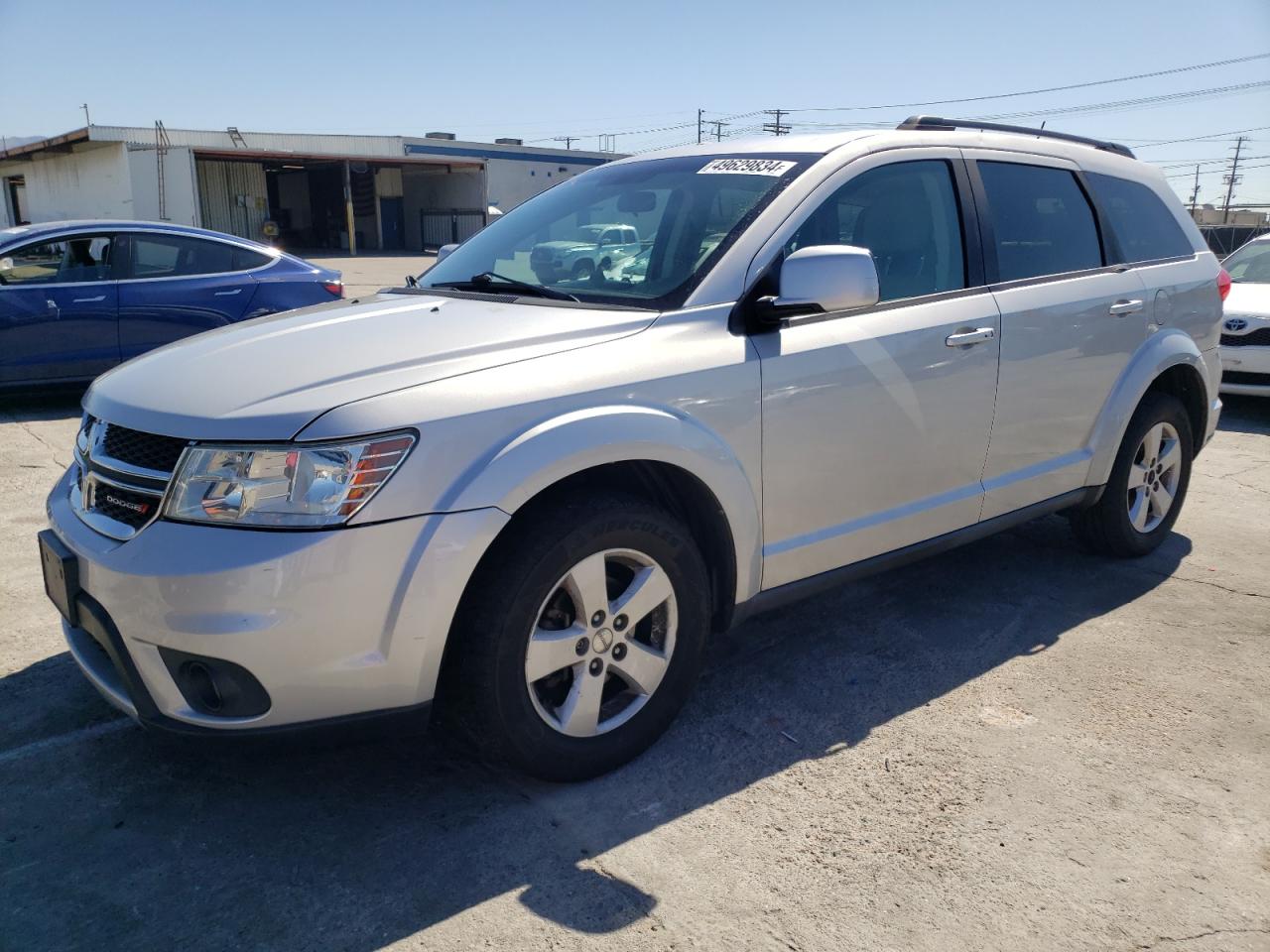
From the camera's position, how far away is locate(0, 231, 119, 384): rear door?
725 centimetres

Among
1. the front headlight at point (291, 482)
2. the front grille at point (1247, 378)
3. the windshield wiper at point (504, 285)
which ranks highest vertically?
the windshield wiper at point (504, 285)

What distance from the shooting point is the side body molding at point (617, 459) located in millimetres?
2453

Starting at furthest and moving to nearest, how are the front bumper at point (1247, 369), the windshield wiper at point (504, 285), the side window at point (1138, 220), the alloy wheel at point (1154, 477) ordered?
the front bumper at point (1247, 369) → the alloy wheel at point (1154, 477) → the side window at point (1138, 220) → the windshield wiper at point (504, 285)

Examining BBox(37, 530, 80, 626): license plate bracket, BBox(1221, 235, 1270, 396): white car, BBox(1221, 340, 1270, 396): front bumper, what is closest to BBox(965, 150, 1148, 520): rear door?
BBox(37, 530, 80, 626): license plate bracket

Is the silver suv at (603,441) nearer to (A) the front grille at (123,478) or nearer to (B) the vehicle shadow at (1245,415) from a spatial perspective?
(A) the front grille at (123,478)

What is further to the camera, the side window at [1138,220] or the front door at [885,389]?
the side window at [1138,220]

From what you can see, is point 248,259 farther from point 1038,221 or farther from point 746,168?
point 1038,221

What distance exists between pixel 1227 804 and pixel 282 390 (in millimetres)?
2755

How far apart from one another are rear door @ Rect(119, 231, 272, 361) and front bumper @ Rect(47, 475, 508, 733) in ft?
19.0

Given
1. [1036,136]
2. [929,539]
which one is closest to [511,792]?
[929,539]

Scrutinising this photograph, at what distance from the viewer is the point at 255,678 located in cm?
232

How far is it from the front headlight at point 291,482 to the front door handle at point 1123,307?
10.3 ft

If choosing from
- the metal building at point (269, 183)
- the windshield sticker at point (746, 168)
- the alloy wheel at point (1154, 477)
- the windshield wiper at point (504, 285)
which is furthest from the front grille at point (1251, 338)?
the metal building at point (269, 183)

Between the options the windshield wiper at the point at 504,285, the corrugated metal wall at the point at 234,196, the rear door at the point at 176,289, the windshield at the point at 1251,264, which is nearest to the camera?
the windshield wiper at the point at 504,285
